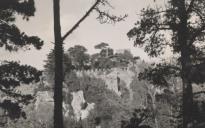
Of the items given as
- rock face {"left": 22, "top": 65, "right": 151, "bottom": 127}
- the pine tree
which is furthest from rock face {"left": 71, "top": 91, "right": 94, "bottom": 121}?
the pine tree

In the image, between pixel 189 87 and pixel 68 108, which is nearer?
pixel 189 87

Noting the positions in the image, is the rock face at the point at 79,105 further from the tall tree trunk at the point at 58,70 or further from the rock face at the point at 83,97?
the tall tree trunk at the point at 58,70

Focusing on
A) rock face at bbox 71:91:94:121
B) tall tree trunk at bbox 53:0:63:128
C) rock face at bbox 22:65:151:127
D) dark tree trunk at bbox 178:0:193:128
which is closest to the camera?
tall tree trunk at bbox 53:0:63:128

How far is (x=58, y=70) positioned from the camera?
12242mm

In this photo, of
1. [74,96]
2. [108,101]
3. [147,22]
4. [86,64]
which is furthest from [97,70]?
[147,22]

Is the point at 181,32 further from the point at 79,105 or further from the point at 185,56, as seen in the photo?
the point at 79,105

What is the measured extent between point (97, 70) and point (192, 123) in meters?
122

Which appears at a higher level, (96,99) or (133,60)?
(133,60)

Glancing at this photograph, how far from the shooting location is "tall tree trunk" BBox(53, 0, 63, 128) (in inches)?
463

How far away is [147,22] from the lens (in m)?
14.4

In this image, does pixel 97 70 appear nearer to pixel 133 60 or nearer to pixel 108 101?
pixel 133 60

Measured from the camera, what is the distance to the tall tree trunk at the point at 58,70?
38.6 feet

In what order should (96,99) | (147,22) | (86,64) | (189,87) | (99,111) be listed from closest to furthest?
(189,87) → (147,22) → (99,111) → (96,99) → (86,64)

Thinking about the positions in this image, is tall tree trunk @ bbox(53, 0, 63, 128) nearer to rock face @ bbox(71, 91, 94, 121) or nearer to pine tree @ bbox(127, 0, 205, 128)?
pine tree @ bbox(127, 0, 205, 128)
